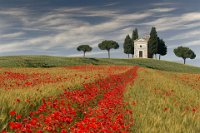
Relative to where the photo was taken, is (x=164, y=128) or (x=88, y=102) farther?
(x=88, y=102)

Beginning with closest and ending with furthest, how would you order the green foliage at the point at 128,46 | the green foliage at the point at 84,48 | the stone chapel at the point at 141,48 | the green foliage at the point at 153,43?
the green foliage at the point at 153,43
the stone chapel at the point at 141,48
the green foliage at the point at 128,46
the green foliage at the point at 84,48

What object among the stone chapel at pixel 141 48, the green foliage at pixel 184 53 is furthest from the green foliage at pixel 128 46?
the green foliage at pixel 184 53

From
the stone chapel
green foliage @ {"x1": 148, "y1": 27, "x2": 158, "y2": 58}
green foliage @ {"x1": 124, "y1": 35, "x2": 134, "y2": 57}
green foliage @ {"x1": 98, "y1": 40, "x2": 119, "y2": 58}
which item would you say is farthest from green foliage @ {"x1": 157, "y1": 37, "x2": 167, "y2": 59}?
green foliage @ {"x1": 98, "y1": 40, "x2": 119, "y2": 58}

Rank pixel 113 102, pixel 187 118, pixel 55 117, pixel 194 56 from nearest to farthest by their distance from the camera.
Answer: pixel 55 117
pixel 187 118
pixel 113 102
pixel 194 56

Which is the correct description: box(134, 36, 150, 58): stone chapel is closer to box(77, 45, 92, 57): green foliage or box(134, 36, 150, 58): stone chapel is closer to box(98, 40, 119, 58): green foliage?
box(98, 40, 119, 58): green foliage

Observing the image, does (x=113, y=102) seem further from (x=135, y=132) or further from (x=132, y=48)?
(x=132, y=48)

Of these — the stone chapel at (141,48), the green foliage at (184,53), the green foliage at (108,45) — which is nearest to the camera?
the stone chapel at (141,48)

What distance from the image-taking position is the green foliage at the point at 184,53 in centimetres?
15362

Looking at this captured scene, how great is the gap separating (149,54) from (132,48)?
27.4 ft

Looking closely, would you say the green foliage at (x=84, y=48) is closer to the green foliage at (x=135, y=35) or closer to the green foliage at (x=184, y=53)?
the green foliage at (x=135, y=35)

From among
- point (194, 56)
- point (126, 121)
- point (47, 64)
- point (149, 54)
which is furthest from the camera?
point (194, 56)

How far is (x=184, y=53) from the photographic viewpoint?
154 metres

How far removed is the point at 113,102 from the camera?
11.8 m

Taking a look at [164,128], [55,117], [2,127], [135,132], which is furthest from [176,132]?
[2,127]
